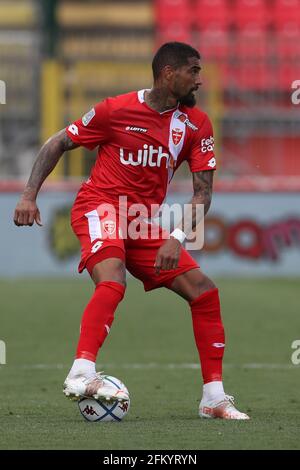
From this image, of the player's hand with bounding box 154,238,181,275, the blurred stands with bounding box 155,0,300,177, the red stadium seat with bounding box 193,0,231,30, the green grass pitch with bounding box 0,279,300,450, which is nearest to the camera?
the green grass pitch with bounding box 0,279,300,450

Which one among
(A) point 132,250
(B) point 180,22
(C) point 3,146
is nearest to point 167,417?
(A) point 132,250

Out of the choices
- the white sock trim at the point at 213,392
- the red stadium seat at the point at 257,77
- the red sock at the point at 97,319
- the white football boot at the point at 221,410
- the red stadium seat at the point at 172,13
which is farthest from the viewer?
the red stadium seat at the point at 172,13

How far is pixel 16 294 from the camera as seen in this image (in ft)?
54.5

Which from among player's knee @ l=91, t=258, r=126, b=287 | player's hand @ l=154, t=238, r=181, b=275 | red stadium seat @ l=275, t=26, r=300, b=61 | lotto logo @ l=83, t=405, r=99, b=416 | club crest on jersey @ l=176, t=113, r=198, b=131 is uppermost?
red stadium seat @ l=275, t=26, r=300, b=61

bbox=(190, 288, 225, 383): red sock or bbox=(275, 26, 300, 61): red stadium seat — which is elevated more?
bbox=(275, 26, 300, 61): red stadium seat

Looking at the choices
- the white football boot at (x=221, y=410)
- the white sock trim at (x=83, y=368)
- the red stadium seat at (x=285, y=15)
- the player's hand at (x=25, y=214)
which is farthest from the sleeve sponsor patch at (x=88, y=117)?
the red stadium seat at (x=285, y=15)

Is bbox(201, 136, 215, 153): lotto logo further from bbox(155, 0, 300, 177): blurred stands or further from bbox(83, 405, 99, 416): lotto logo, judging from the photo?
bbox(155, 0, 300, 177): blurred stands

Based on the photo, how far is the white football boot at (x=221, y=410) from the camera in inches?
261

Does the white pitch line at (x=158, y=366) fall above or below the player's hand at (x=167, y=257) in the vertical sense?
below

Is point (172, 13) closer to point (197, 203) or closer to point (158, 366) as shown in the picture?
point (158, 366)

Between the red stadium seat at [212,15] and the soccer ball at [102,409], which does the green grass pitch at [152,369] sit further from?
the red stadium seat at [212,15]

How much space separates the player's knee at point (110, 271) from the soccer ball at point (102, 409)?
54cm

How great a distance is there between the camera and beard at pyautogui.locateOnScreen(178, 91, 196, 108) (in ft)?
22.4

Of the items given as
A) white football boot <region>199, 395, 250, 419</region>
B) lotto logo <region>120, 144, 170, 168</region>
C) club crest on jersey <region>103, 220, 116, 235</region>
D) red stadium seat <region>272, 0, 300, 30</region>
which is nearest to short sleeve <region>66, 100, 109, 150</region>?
lotto logo <region>120, 144, 170, 168</region>
